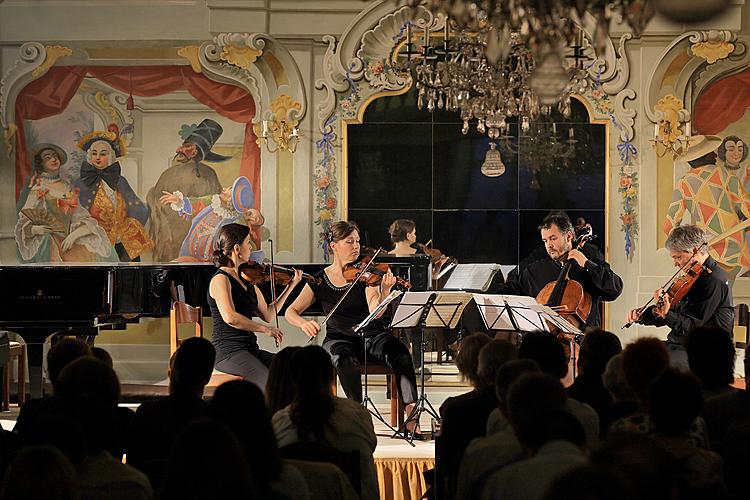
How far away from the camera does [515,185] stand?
8.91 m

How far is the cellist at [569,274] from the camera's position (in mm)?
6535

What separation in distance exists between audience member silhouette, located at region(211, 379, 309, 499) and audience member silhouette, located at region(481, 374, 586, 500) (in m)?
0.50

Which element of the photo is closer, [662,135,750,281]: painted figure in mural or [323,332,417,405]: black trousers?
[323,332,417,405]: black trousers

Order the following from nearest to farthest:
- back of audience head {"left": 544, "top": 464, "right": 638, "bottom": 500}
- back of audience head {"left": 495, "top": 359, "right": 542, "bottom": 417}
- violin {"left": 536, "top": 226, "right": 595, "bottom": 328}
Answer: back of audience head {"left": 544, "top": 464, "right": 638, "bottom": 500} → back of audience head {"left": 495, "top": 359, "right": 542, "bottom": 417} → violin {"left": 536, "top": 226, "right": 595, "bottom": 328}

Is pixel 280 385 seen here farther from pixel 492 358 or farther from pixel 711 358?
pixel 711 358

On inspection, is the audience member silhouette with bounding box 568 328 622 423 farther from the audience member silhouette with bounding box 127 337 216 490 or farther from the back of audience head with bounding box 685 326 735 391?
the audience member silhouette with bounding box 127 337 216 490

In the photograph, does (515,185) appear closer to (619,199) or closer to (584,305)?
(619,199)

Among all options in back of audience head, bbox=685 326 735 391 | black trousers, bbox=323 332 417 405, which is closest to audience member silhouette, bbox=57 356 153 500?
back of audience head, bbox=685 326 735 391

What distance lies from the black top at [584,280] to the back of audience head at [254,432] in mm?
4351

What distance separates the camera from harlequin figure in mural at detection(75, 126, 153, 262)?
8922mm

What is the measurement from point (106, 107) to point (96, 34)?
0.65 metres

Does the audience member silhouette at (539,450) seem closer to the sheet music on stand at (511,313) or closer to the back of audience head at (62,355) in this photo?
the back of audience head at (62,355)

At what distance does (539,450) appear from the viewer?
2.46m

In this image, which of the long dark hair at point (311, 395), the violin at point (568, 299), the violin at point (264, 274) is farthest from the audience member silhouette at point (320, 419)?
the violin at point (568, 299)
